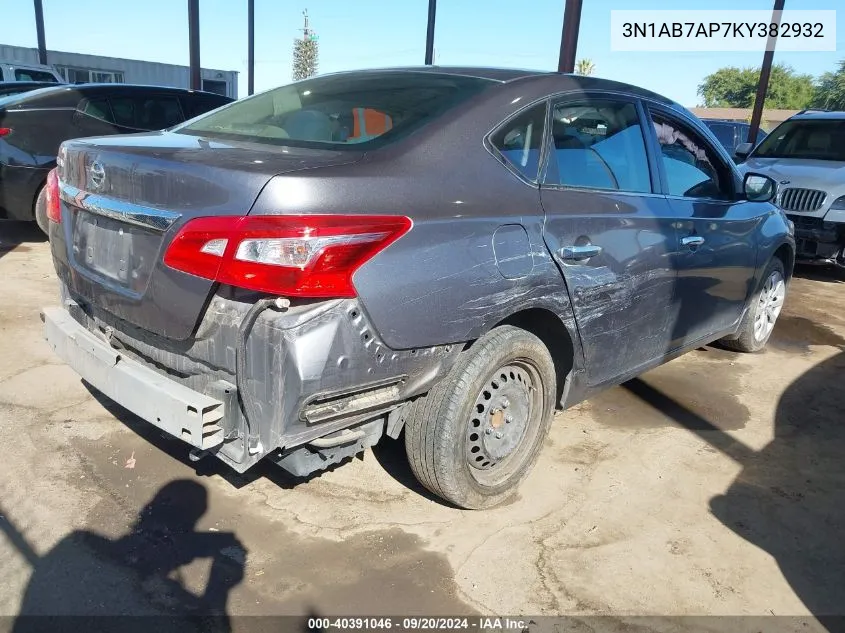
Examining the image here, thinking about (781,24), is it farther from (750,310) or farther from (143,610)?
(143,610)

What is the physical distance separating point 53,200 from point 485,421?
2.05 m

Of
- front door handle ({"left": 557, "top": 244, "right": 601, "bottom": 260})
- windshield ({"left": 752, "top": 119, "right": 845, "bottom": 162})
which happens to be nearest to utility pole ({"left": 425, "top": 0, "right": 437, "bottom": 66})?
windshield ({"left": 752, "top": 119, "right": 845, "bottom": 162})

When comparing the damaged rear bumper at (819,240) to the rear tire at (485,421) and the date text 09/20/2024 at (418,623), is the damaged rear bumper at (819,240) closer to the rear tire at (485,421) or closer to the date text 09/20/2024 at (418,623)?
the rear tire at (485,421)

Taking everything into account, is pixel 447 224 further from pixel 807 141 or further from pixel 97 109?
pixel 807 141

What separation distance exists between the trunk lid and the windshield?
7.84m

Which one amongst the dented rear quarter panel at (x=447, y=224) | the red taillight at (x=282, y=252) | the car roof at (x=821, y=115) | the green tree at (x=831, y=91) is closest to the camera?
the red taillight at (x=282, y=252)

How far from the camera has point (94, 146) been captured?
2.64m

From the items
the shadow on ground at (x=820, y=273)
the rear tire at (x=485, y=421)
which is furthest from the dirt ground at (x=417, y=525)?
the shadow on ground at (x=820, y=273)

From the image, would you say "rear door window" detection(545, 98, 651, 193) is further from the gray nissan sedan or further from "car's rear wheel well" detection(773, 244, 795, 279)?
"car's rear wheel well" detection(773, 244, 795, 279)

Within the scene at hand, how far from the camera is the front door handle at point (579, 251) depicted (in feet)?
9.25

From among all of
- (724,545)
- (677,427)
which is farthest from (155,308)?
(677,427)

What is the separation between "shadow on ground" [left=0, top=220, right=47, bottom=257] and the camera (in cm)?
686

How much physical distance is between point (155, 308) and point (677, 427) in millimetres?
2894

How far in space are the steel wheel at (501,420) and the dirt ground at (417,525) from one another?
21cm
